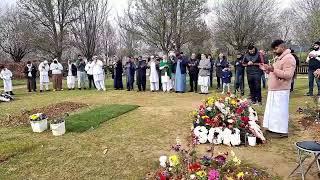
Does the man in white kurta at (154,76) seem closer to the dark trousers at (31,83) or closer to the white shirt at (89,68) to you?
the white shirt at (89,68)

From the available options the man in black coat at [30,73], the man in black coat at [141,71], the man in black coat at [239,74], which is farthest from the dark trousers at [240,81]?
the man in black coat at [30,73]

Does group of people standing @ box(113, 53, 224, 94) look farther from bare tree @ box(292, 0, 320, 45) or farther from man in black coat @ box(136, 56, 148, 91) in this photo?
bare tree @ box(292, 0, 320, 45)

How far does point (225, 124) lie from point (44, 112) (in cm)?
655

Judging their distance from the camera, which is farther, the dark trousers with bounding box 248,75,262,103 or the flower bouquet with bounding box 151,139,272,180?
the dark trousers with bounding box 248,75,262,103

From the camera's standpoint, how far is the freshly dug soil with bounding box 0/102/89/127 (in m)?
10.6

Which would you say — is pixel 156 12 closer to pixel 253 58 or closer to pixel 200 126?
pixel 253 58

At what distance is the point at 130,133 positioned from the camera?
349 inches

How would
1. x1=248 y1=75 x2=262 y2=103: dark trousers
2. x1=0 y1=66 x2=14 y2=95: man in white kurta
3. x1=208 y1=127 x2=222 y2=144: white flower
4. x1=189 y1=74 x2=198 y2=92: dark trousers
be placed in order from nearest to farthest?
x1=208 y1=127 x2=222 y2=144: white flower
x1=248 y1=75 x2=262 y2=103: dark trousers
x1=189 y1=74 x2=198 y2=92: dark trousers
x1=0 y1=66 x2=14 y2=95: man in white kurta

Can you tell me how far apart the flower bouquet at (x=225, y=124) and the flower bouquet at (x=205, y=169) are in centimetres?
128

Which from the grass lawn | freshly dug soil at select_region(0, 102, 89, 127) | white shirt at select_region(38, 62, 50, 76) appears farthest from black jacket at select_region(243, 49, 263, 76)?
white shirt at select_region(38, 62, 50, 76)

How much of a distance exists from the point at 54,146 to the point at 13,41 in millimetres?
36036

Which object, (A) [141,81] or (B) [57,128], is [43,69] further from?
(B) [57,128]

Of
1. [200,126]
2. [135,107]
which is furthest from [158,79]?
[200,126]

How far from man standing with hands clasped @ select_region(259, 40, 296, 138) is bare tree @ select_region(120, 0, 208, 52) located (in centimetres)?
1727
